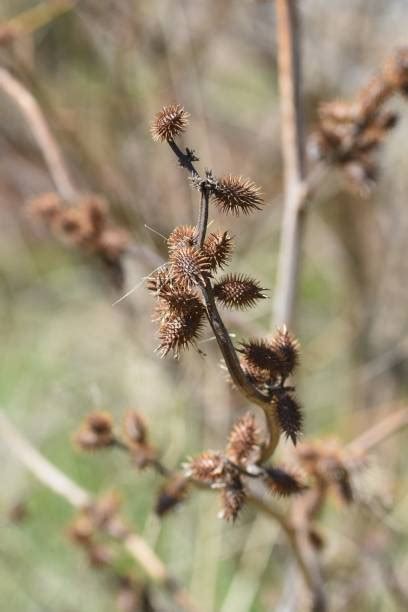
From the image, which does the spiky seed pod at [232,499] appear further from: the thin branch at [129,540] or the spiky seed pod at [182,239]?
the thin branch at [129,540]

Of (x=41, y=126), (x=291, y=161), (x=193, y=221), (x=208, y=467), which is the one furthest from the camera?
(x=193, y=221)

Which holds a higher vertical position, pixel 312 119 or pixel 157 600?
pixel 312 119

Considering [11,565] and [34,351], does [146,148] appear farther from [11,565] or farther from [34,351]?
[34,351]

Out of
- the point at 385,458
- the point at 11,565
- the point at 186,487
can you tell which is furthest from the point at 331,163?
the point at 385,458

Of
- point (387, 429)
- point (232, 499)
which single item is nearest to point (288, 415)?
point (232, 499)

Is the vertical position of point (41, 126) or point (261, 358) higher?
point (41, 126)

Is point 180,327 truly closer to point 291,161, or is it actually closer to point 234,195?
point 234,195

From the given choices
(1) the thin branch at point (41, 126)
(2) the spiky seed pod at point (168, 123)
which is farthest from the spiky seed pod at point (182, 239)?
(1) the thin branch at point (41, 126)
